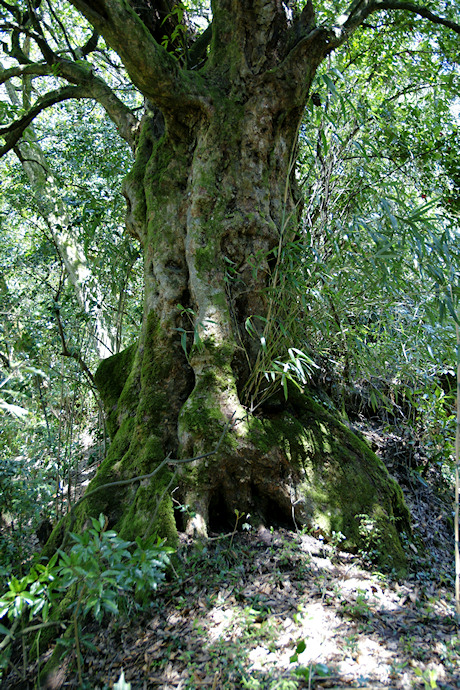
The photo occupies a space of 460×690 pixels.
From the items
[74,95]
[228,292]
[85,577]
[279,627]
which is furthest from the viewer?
[74,95]

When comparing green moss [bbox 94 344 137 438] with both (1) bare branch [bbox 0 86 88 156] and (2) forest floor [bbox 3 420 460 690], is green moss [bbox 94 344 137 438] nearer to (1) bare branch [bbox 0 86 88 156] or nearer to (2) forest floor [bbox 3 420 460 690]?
(2) forest floor [bbox 3 420 460 690]

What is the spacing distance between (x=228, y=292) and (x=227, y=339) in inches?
13.2

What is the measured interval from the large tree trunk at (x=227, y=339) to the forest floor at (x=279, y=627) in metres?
0.20

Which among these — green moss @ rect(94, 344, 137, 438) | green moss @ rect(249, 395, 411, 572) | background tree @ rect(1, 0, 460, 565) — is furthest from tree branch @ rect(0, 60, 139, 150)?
green moss @ rect(249, 395, 411, 572)

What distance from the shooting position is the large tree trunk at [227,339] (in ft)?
8.42

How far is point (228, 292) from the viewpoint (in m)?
2.88

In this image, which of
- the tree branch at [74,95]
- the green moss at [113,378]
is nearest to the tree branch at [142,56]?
Answer: the tree branch at [74,95]

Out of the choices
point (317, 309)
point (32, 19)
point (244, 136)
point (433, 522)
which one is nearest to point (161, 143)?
point (244, 136)

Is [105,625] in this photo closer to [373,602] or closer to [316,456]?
[373,602]

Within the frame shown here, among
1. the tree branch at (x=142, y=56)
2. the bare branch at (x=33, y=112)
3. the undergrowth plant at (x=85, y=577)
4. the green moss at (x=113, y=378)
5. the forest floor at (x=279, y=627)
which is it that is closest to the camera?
the undergrowth plant at (x=85, y=577)

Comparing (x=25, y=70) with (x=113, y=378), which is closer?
(x=113, y=378)

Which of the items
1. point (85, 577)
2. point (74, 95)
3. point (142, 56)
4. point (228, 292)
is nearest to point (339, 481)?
point (228, 292)

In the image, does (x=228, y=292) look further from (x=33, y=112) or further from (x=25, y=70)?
(x=25, y=70)

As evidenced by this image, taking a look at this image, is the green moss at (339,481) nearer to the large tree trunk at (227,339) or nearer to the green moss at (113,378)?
the large tree trunk at (227,339)
